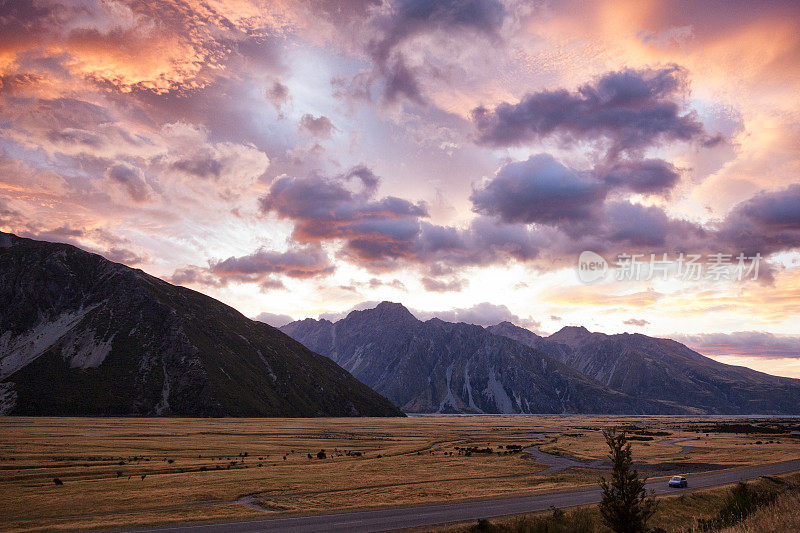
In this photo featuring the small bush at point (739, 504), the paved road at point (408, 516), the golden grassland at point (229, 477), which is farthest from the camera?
the golden grassland at point (229, 477)

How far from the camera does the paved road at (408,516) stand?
34.4 metres

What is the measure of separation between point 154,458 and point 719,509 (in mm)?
87758

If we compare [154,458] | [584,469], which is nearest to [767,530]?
[584,469]

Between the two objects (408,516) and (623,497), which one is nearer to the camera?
(623,497)

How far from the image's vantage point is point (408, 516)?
39.2 m

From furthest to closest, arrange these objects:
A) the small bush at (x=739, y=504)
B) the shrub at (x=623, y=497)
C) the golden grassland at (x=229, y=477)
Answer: the golden grassland at (x=229, y=477) < the small bush at (x=739, y=504) < the shrub at (x=623, y=497)

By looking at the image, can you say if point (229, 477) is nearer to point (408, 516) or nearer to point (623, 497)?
point (408, 516)

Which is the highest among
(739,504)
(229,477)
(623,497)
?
(623,497)

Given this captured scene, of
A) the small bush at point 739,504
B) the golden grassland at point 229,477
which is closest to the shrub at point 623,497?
the small bush at point 739,504

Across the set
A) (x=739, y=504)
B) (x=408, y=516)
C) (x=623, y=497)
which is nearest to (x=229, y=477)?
(x=408, y=516)

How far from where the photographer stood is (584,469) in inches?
3009

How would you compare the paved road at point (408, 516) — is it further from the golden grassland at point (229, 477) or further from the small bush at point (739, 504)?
the small bush at point (739, 504)

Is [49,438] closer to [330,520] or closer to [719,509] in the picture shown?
[330,520]

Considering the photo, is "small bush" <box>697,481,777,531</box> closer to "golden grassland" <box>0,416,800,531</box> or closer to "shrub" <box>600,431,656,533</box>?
"shrub" <box>600,431,656,533</box>
